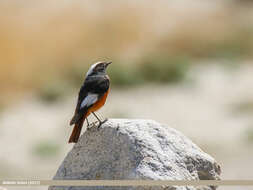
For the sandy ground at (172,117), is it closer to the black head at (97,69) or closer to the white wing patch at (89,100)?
the black head at (97,69)

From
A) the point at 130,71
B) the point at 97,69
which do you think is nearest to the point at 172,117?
the point at 130,71

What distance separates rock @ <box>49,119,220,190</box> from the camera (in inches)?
273

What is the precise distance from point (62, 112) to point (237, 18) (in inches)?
415

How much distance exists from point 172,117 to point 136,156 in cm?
1056

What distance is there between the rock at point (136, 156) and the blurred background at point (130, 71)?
5618 mm

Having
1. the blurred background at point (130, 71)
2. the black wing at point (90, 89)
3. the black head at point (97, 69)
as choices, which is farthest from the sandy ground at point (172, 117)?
the black wing at point (90, 89)

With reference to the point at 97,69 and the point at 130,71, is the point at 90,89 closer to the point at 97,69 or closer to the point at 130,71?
the point at 97,69

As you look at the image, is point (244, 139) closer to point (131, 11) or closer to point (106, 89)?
point (106, 89)

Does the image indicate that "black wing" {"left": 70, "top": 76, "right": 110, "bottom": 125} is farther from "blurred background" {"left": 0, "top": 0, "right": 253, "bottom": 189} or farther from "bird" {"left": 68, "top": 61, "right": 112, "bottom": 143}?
"blurred background" {"left": 0, "top": 0, "right": 253, "bottom": 189}

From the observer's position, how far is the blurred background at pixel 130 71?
51.7ft

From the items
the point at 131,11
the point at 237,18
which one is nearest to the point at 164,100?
the point at 131,11

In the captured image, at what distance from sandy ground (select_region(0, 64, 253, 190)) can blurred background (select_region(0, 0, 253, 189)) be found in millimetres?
22

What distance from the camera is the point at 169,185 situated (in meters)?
6.84

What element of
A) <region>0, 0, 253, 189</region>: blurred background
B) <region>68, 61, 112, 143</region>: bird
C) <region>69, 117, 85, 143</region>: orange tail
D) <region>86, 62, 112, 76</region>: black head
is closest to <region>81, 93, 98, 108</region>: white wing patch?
<region>68, 61, 112, 143</region>: bird
